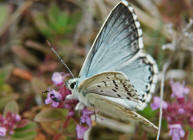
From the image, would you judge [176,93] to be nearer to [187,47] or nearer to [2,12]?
[187,47]

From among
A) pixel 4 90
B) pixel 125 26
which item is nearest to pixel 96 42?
pixel 125 26

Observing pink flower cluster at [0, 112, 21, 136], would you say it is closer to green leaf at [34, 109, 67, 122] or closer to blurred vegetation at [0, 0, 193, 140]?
green leaf at [34, 109, 67, 122]

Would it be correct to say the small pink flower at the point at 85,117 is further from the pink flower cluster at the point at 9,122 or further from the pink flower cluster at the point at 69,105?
the pink flower cluster at the point at 9,122

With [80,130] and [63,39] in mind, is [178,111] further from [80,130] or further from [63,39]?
[63,39]

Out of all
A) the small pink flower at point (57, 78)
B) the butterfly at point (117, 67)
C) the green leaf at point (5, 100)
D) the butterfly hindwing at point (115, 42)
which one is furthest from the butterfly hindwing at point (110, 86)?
the green leaf at point (5, 100)

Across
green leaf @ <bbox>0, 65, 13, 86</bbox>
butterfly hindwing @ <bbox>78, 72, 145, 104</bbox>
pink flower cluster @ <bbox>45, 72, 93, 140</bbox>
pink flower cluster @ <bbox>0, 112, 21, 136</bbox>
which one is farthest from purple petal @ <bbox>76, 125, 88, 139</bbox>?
green leaf @ <bbox>0, 65, 13, 86</bbox>

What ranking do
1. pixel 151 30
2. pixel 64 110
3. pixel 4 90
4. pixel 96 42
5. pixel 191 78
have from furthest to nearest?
pixel 151 30
pixel 191 78
pixel 4 90
pixel 64 110
pixel 96 42
